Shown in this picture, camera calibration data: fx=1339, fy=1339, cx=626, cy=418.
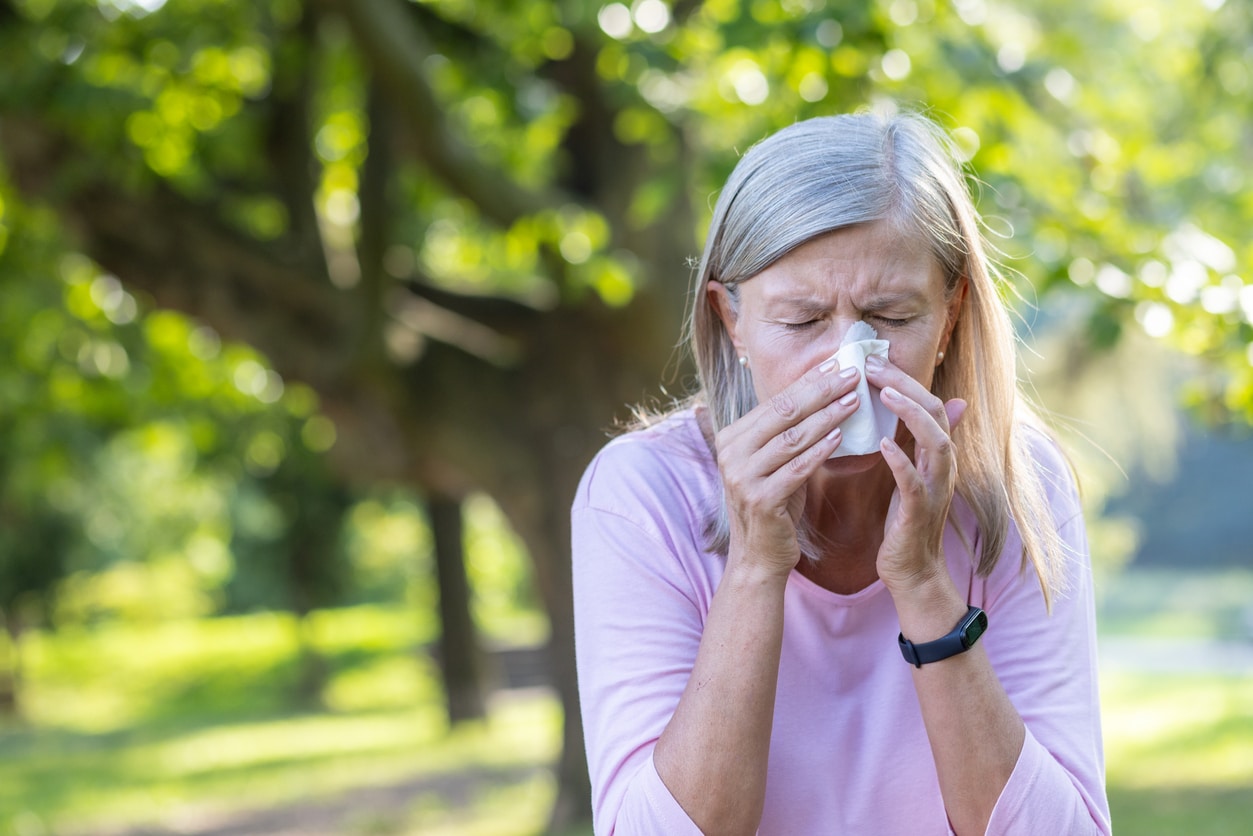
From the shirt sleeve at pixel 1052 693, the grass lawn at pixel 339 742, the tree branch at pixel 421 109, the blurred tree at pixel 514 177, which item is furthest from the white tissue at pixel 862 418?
the grass lawn at pixel 339 742

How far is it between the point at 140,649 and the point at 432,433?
1876 cm

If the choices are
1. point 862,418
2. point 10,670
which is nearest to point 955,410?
point 862,418

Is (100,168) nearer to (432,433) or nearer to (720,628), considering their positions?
(432,433)

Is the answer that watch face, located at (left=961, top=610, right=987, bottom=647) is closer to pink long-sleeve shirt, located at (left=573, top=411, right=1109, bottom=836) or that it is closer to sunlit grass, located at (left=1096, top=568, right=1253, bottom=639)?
pink long-sleeve shirt, located at (left=573, top=411, right=1109, bottom=836)

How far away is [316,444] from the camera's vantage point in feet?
40.6

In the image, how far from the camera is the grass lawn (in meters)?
→ 9.41

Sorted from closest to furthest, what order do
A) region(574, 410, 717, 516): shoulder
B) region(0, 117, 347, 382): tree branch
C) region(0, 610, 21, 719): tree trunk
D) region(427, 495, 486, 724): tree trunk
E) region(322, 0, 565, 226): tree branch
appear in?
1. region(574, 410, 717, 516): shoulder
2. region(322, 0, 565, 226): tree branch
3. region(0, 117, 347, 382): tree branch
4. region(427, 495, 486, 724): tree trunk
5. region(0, 610, 21, 719): tree trunk

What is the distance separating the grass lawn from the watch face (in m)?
6.14

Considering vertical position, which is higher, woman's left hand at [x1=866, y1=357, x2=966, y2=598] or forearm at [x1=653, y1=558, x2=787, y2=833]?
woman's left hand at [x1=866, y1=357, x2=966, y2=598]

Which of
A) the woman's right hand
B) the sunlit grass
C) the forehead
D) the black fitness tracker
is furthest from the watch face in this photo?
the sunlit grass

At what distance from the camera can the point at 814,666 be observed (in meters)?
2.00

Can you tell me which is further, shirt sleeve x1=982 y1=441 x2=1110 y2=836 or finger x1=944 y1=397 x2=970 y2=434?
finger x1=944 y1=397 x2=970 y2=434

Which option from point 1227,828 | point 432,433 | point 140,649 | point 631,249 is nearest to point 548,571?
point 432,433

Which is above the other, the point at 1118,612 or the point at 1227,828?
the point at 1118,612
